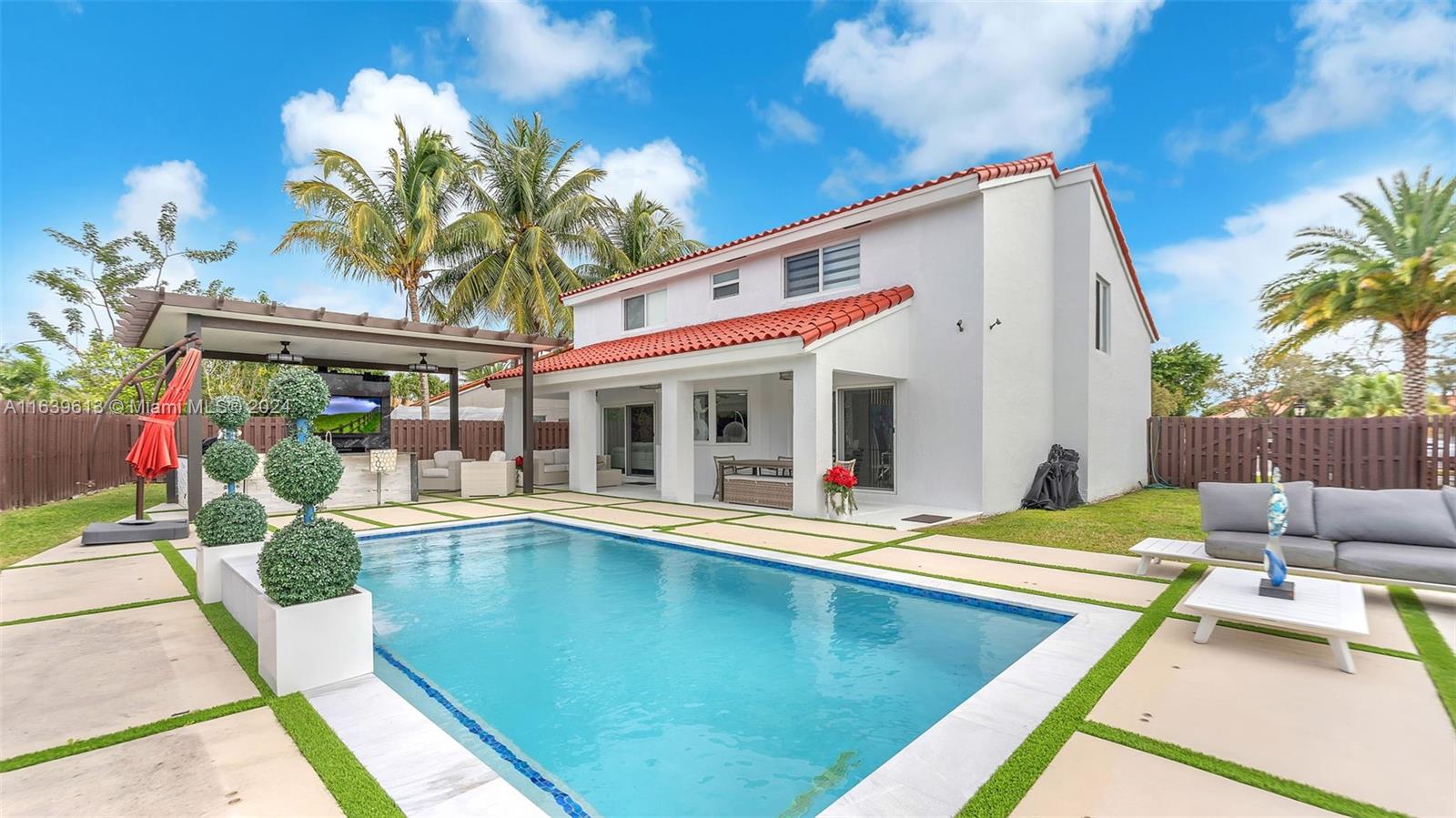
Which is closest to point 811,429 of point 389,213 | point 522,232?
point 522,232

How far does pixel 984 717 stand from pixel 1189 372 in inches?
1485

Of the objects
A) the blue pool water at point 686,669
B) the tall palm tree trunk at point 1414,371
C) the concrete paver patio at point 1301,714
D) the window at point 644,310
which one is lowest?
the blue pool water at point 686,669

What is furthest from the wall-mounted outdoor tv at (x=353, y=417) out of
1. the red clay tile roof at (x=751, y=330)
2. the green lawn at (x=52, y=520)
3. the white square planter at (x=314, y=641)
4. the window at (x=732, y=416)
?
the white square planter at (x=314, y=641)

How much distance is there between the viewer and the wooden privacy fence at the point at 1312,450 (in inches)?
535

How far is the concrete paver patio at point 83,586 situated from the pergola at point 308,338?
333 cm

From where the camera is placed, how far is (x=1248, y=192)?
3112cm

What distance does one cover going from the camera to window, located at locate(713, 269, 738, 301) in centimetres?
1614

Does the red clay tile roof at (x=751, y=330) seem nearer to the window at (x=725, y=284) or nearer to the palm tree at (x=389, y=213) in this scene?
the window at (x=725, y=284)

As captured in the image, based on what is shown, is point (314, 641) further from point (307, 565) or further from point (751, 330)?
point (751, 330)

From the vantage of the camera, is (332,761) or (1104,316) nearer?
(332,761)

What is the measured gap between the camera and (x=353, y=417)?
18.8m

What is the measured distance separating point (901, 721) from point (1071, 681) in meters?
1.25

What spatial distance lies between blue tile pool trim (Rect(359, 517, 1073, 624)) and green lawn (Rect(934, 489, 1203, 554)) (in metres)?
3.29

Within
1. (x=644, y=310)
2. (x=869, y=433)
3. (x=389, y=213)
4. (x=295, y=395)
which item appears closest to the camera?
(x=295, y=395)
